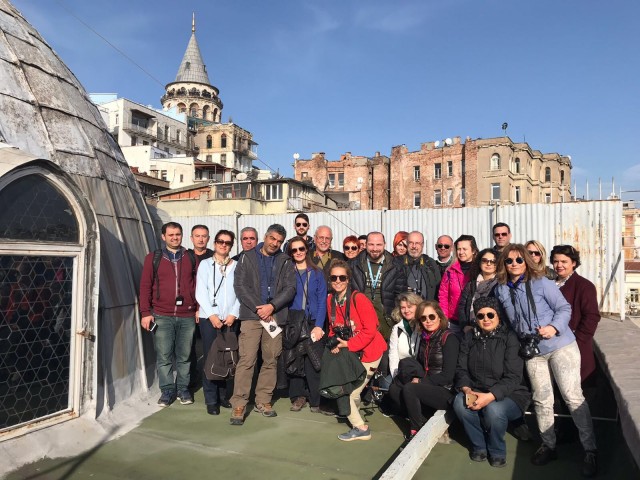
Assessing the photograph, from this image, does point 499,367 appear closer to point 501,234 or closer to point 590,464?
point 590,464

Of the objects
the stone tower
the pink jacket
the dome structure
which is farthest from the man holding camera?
the stone tower

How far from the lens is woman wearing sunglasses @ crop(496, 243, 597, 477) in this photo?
4.21m

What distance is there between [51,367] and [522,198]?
52.6m

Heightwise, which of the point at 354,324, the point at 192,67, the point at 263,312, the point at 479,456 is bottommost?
the point at 479,456

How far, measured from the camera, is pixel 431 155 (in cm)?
5500

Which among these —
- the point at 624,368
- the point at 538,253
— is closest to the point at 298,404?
the point at 538,253

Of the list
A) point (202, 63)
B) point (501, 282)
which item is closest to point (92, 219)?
point (501, 282)

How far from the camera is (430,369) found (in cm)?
488

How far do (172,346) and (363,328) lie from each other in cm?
220

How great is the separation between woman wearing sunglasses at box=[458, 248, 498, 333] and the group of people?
0.01 m

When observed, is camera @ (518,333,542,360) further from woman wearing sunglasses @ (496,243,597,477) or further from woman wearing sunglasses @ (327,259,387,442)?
woman wearing sunglasses @ (327,259,387,442)

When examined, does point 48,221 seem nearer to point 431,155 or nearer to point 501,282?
point 501,282

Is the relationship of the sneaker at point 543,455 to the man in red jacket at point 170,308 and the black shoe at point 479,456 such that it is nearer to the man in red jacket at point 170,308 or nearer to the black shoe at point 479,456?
the black shoe at point 479,456

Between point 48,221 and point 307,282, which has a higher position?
point 48,221
